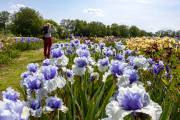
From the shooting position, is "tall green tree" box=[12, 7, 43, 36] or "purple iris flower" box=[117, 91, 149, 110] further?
"tall green tree" box=[12, 7, 43, 36]

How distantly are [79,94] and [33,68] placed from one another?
1.98 ft

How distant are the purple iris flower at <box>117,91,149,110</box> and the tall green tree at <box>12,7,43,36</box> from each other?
7090 cm

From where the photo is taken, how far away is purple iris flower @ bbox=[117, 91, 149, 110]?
6.31ft

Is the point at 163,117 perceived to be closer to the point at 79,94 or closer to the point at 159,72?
the point at 79,94

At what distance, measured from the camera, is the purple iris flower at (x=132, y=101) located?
75.7 inches

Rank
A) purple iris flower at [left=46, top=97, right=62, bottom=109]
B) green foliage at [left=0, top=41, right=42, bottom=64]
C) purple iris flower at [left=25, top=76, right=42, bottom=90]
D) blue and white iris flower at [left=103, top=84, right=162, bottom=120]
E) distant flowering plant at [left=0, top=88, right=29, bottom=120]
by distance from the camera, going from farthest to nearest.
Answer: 1. green foliage at [left=0, top=41, right=42, bottom=64]
2. purple iris flower at [left=25, top=76, right=42, bottom=90]
3. purple iris flower at [left=46, top=97, right=62, bottom=109]
4. blue and white iris flower at [left=103, top=84, right=162, bottom=120]
5. distant flowering plant at [left=0, top=88, right=29, bottom=120]

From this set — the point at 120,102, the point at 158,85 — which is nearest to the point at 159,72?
the point at 158,85

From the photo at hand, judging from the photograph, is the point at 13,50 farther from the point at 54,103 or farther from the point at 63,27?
the point at 63,27

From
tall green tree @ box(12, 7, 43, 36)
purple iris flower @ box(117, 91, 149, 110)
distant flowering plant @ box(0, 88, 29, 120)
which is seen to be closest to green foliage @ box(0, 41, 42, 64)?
distant flowering plant @ box(0, 88, 29, 120)

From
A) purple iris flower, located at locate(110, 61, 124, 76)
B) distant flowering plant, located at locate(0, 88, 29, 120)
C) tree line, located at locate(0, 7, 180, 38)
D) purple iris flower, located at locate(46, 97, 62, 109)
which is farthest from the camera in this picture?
tree line, located at locate(0, 7, 180, 38)

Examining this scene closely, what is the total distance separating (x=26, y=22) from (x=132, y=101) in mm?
72297

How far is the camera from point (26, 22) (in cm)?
7269

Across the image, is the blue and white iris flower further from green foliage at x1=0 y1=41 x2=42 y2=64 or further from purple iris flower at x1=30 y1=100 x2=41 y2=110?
green foliage at x1=0 y1=41 x2=42 y2=64

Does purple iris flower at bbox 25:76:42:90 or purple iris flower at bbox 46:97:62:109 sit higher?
purple iris flower at bbox 25:76:42:90
